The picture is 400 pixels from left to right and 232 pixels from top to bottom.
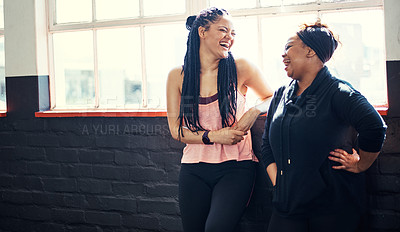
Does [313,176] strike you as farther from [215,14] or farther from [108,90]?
[108,90]

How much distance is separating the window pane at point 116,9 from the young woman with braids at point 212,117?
752 millimetres

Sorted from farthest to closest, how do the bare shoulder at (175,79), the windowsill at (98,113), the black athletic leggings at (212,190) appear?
the windowsill at (98,113)
the bare shoulder at (175,79)
the black athletic leggings at (212,190)

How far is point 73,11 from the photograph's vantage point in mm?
3066

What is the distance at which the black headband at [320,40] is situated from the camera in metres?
1.84

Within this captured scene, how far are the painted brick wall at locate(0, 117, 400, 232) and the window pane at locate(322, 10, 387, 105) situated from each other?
60cm

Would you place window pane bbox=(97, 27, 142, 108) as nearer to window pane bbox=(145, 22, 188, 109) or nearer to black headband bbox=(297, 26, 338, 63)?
window pane bbox=(145, 22, 188, 109)

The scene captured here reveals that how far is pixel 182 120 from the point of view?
226cm

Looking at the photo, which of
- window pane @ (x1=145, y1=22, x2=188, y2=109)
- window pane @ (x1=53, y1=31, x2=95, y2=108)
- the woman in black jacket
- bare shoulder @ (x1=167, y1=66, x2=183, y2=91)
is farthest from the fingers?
window pane @ (x1=53, y1=31, x2=95, y2=108)

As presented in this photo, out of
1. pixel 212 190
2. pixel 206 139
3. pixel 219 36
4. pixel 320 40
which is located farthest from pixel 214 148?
pixel 320 40

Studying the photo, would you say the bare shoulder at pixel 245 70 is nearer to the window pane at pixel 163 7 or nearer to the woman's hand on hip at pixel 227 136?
the woman's hand on hip at pixel 227 136

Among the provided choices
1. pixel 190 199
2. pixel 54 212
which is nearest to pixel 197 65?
pixel 190 199

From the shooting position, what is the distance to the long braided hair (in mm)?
2170

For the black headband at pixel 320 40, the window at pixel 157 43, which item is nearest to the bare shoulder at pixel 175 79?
the window at pixel 157 43

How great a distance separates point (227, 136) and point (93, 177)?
1.31 meters
